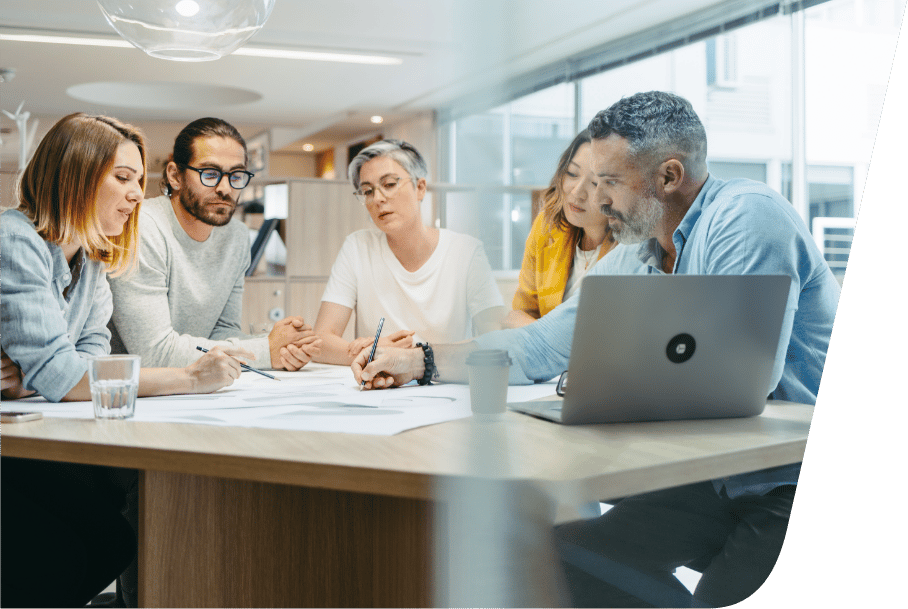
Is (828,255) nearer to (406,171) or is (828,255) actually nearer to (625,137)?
(625,137)

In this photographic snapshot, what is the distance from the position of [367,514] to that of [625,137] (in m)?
0.66

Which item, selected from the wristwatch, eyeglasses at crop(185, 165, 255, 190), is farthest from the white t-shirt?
the wristwatch

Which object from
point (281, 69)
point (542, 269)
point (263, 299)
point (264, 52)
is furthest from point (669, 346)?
point (281, 69)

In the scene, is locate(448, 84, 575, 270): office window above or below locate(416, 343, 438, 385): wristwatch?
above

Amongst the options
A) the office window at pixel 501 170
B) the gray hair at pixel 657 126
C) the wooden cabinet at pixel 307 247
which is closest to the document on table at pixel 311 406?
the office window at pixel 501 170

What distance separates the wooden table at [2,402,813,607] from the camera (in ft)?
2.08

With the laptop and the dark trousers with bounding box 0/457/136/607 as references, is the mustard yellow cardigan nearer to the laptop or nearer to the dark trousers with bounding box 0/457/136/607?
the laptop

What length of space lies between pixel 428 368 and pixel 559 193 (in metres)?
0.51

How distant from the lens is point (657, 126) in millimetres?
1108

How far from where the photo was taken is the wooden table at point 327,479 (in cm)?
63

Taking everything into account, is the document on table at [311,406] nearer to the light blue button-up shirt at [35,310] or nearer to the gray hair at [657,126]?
the light blue button-up shirt at [35,310]

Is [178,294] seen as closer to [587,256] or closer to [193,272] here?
[193,272]

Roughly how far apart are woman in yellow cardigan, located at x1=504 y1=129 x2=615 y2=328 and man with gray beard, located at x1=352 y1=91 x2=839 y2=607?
26 mm

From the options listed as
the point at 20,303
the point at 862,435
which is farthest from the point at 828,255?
A: the point at 20,303
